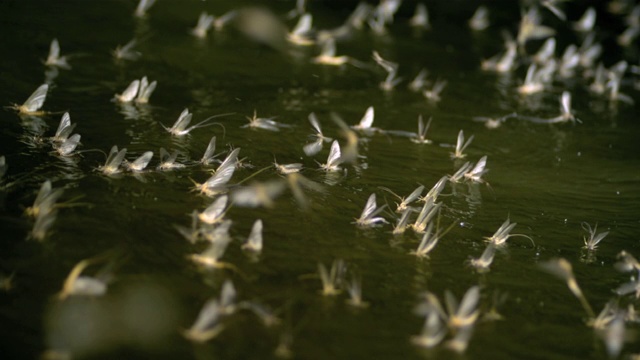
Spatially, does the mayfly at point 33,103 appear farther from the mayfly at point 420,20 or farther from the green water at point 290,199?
the mayfly at point 420,20

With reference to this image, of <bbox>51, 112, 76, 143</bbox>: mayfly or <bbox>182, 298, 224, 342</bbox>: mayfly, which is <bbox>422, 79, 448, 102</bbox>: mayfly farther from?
<bbox>182, 298, 224, 342</bbox>: mayfly

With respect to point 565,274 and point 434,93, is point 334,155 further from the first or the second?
point 434,93

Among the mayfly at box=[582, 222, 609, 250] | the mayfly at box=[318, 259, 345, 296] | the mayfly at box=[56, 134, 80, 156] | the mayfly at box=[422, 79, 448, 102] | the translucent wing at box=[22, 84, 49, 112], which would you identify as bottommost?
the mayfly at box=[422, 79, 448, 102]

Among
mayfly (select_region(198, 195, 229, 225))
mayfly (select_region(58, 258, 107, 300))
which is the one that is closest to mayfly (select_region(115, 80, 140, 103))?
mayfly (select_region(198, 195, 229, 225))

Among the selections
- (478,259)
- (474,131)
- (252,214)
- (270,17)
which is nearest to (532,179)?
(474,131)

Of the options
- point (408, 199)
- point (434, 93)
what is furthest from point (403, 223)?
point (434, 93)

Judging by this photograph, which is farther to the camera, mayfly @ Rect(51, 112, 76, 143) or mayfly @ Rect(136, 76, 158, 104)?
mayfly @ Rect(136, 76, 158, 104)

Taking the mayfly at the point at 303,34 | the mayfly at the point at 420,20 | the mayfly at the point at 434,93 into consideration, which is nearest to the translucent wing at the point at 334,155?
the mayfly at the point at 434,93

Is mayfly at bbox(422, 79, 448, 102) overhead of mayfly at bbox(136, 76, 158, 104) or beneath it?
beneath

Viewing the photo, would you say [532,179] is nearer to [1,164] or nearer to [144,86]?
[144,86]
